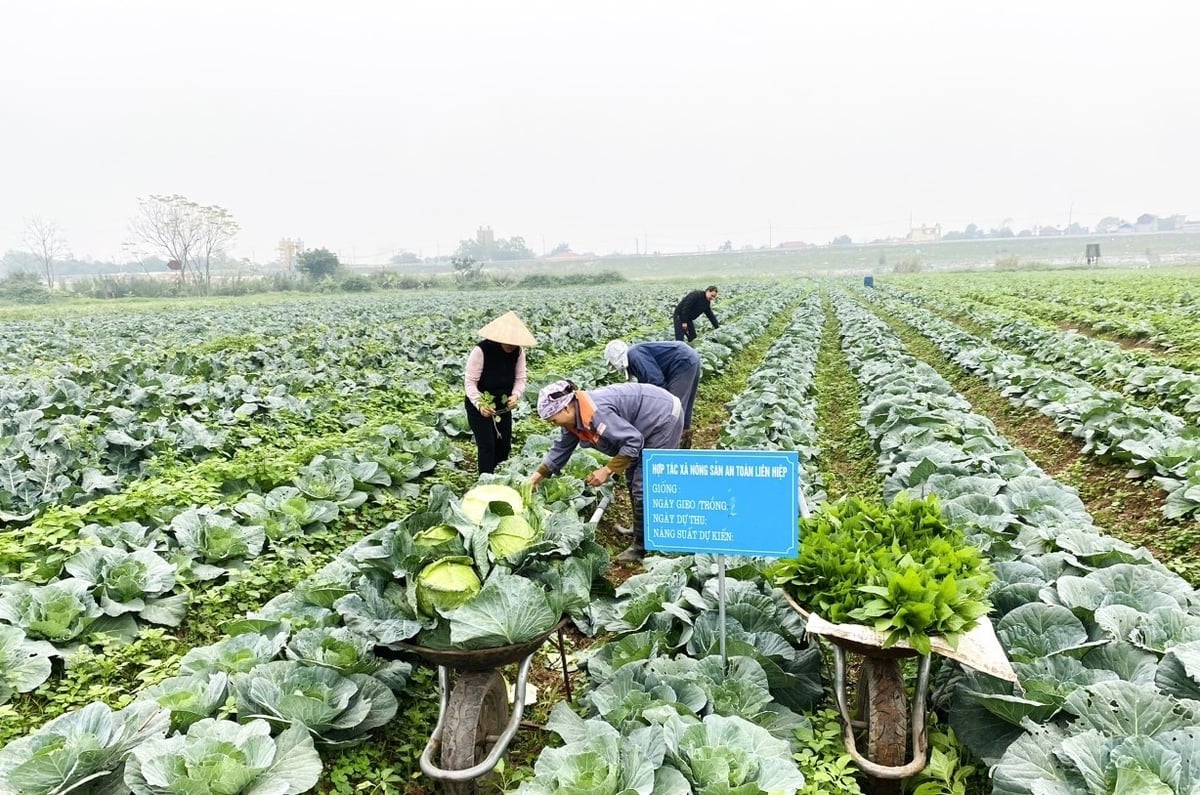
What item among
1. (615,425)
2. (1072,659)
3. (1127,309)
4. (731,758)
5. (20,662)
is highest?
(1127,309)

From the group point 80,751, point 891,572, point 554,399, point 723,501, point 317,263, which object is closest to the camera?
point 80,751

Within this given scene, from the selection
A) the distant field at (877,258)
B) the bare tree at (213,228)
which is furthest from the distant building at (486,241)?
the bare tree at (213,228)

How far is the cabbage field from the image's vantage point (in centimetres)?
226

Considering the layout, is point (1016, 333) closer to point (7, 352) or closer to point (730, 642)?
point (730, 642)

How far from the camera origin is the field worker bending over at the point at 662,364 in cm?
657

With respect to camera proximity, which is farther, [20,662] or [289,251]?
[289,251]

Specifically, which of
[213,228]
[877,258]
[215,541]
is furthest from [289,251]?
[215,541]

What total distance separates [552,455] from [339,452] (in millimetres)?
3003

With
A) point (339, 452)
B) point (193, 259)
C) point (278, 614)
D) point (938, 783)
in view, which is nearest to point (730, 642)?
point (938, 783)

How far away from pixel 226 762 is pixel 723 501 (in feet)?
6.25

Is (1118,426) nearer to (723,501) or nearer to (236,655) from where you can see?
(723,501)

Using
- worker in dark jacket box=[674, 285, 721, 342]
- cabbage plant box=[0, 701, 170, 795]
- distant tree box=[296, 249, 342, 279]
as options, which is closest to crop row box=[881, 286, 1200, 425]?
worker in dark jacket box=[674, 285, 721, 342]

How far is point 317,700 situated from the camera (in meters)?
2.60

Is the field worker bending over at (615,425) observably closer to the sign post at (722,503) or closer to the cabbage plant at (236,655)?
the sign post at (722,503)
